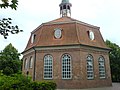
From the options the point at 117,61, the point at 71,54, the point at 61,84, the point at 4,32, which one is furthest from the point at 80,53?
the point at 117,61

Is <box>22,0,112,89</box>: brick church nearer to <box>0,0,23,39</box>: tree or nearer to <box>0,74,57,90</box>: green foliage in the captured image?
<box>0,74,57,90</box>: green foliage

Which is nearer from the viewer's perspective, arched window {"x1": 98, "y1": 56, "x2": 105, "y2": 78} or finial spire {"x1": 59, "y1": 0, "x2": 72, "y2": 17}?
arched window {"x1": 98, "y1": 56, "x2": 105, "y2": 78}

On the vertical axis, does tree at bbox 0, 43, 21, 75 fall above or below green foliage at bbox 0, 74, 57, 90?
above

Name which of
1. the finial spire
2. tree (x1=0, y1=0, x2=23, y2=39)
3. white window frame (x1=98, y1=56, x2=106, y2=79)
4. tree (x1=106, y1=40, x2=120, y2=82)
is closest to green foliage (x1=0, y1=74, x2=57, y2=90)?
tree (x1=0, y1=0, x2=23, y2=39)

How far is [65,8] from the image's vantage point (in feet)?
95.1

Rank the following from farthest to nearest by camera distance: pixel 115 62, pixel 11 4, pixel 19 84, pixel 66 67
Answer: pixel 115 62 → pixel 66 67 → pixel 19 84 → pixel 11 4

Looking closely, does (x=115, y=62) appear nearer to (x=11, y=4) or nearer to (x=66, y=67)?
(x=66, y=67)

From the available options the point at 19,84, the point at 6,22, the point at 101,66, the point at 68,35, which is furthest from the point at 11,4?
the point at 101,66

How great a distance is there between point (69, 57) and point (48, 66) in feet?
9.54

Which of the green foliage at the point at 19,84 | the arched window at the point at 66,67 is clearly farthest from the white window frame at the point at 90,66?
the green foliage at the point at 19,84

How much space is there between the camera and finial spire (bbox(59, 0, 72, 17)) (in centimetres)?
2873

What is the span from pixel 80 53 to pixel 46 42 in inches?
188

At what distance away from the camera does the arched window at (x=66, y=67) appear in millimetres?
19703

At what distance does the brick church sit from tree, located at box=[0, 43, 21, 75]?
518 inches
